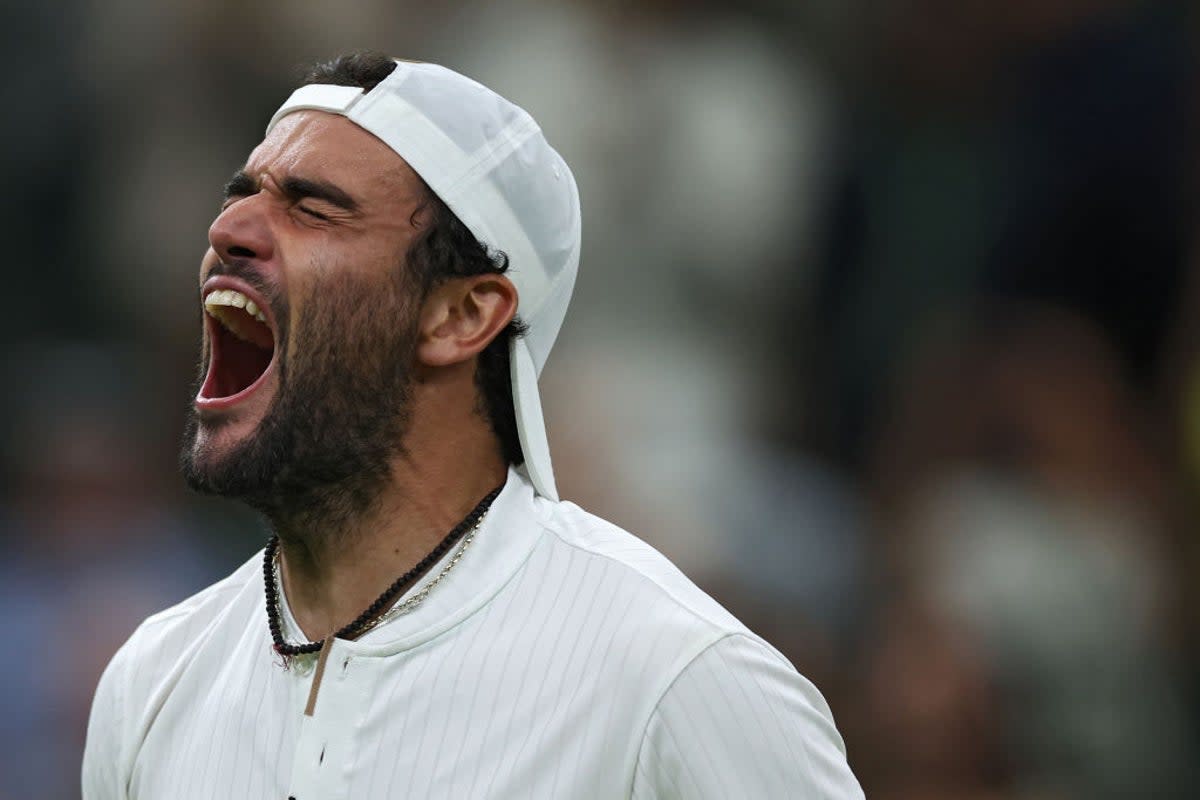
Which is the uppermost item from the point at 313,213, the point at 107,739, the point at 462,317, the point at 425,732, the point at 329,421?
the point at 313,213

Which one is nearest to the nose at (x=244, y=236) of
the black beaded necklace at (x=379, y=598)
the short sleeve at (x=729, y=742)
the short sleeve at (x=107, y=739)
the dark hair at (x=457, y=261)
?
the dark hair at (x=457, y=261)

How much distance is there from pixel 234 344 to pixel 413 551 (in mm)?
494

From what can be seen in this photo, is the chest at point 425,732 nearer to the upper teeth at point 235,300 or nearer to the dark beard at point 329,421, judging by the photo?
the dark beard at point 329,421

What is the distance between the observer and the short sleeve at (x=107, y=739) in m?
2.63

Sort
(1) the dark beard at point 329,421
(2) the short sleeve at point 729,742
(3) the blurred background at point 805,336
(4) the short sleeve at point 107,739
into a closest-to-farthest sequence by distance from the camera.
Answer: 1. (2) the short sleeve at point 729,742
2. (1) the dark beard at point 329,421
3. (4) the short sleeve at point 107,739
4. (3) the blurred background at point 805,336

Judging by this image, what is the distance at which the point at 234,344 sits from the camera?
107 inches

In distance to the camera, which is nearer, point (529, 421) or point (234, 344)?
point (529, 421)

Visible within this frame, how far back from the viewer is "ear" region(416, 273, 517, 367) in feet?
8.31

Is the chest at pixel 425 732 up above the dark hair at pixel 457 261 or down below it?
below

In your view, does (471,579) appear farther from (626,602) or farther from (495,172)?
(495,172)

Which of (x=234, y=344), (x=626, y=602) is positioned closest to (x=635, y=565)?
(x=626, y=602)

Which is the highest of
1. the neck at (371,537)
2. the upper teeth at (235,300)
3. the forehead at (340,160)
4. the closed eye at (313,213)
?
the forehead at (340,160)

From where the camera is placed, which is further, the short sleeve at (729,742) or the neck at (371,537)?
the neck at (371,537)

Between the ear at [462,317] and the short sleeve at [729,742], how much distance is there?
0.62m
